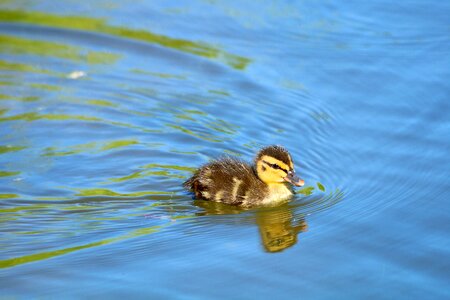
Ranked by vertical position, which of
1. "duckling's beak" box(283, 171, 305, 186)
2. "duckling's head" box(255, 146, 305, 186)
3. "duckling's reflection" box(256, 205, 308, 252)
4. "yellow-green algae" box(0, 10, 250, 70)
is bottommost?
"duckling's reflection" box(256, 205, 308, 252)

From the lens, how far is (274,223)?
671 cm

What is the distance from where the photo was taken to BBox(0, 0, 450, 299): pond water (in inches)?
227

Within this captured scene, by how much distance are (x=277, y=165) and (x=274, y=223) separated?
0.60 metres

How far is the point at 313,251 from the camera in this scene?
6.00 meters

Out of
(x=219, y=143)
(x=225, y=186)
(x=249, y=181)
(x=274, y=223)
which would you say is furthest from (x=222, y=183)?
(x=219, y=143)

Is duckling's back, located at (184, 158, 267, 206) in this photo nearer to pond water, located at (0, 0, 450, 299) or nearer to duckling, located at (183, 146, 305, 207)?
duckling, located at (183, 146, 305, 207)

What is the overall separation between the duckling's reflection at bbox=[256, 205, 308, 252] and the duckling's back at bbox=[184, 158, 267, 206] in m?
0.23

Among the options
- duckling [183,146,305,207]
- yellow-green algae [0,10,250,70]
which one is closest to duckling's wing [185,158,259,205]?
duckling [183,146,305,207]

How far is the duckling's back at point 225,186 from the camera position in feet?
23.5

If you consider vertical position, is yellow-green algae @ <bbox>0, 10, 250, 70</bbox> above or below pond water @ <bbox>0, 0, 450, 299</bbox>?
→ above

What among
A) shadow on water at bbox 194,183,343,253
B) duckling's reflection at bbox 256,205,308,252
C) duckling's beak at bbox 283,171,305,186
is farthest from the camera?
duckling's beak at bbox 283,171,305,186

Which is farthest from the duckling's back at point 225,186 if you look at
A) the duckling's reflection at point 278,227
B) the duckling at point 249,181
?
the duckling's reflection at point 278,227

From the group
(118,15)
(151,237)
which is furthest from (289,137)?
(118,15)

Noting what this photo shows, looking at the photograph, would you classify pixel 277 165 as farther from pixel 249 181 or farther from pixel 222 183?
pixel 222 183
